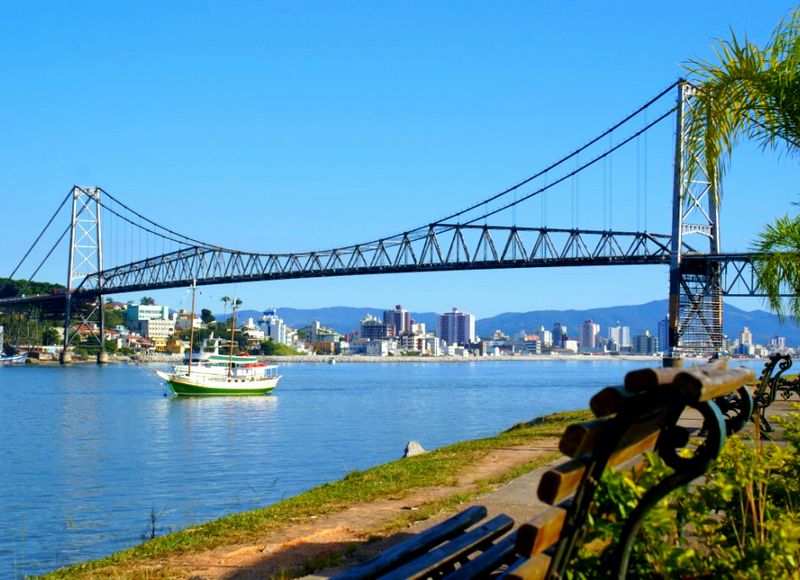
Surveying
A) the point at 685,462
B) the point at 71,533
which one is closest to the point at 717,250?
the point at 71,533

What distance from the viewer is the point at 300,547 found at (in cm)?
663

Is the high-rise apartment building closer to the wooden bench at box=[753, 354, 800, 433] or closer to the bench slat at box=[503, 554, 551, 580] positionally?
the wooden bench at box=[753, 354, 800, 433]

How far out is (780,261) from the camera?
952cm

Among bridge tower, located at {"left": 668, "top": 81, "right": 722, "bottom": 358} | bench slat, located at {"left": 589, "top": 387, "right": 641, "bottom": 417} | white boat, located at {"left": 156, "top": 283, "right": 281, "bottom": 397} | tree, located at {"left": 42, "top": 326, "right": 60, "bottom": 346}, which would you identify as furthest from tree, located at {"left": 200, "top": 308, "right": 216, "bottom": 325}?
bench slat, located at {"left": 589, "top": 387, "right": 641, "bottom": 417}

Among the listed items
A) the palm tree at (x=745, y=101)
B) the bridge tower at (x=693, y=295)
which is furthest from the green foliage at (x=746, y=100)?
the bridge tower at (x=693, y=295)

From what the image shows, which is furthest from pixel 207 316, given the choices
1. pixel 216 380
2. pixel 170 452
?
pixel 170 452

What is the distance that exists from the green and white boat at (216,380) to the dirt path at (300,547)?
48575mm

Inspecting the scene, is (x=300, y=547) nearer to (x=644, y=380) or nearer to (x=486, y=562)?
(x=486, y=562)

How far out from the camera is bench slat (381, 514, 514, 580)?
3.65 meters

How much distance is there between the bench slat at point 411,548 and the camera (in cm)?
368

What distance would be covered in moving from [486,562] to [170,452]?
24.0 metres

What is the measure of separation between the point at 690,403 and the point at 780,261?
7.46 m

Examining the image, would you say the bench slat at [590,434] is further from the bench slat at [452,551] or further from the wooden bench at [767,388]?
the wooden bench at [767,388]

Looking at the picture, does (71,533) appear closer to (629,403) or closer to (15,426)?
(629,403)
